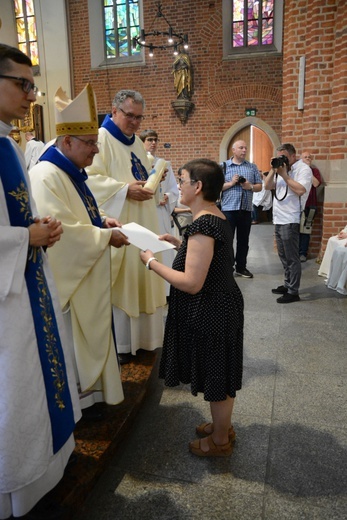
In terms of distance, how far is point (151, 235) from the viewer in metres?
2.14

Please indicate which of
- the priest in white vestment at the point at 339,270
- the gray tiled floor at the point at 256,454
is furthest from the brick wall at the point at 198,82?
the gray tiled floor at the point at 256,454

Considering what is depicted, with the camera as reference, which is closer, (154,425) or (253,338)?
(154,425)

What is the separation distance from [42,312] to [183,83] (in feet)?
33.0

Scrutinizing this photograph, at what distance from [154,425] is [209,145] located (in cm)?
941

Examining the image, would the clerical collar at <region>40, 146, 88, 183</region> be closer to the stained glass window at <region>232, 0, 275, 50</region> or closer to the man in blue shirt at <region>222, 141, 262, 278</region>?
the man in blue shirt at <region>222, 141, 262, 278</region>

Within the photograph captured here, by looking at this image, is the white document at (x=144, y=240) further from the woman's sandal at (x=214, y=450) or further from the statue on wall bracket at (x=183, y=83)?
the statue on wall bracket at (x=183, y=83)

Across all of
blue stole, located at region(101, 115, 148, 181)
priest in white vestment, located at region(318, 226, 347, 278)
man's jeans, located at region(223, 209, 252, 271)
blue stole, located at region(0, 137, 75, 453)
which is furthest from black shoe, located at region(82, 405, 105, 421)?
man's jeans, located at region(223, 209, 252, 271)

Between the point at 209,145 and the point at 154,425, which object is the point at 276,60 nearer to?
the point at 209,145

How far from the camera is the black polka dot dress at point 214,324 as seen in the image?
191cm

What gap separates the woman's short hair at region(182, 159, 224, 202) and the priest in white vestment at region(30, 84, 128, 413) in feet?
1.61

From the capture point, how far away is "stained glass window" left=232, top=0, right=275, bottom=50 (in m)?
10.4

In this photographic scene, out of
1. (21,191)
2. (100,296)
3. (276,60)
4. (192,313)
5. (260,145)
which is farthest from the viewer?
(260,145)

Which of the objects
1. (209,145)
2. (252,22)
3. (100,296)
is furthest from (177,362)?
(252,22)

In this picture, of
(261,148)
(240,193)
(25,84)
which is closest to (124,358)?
(25,84)
